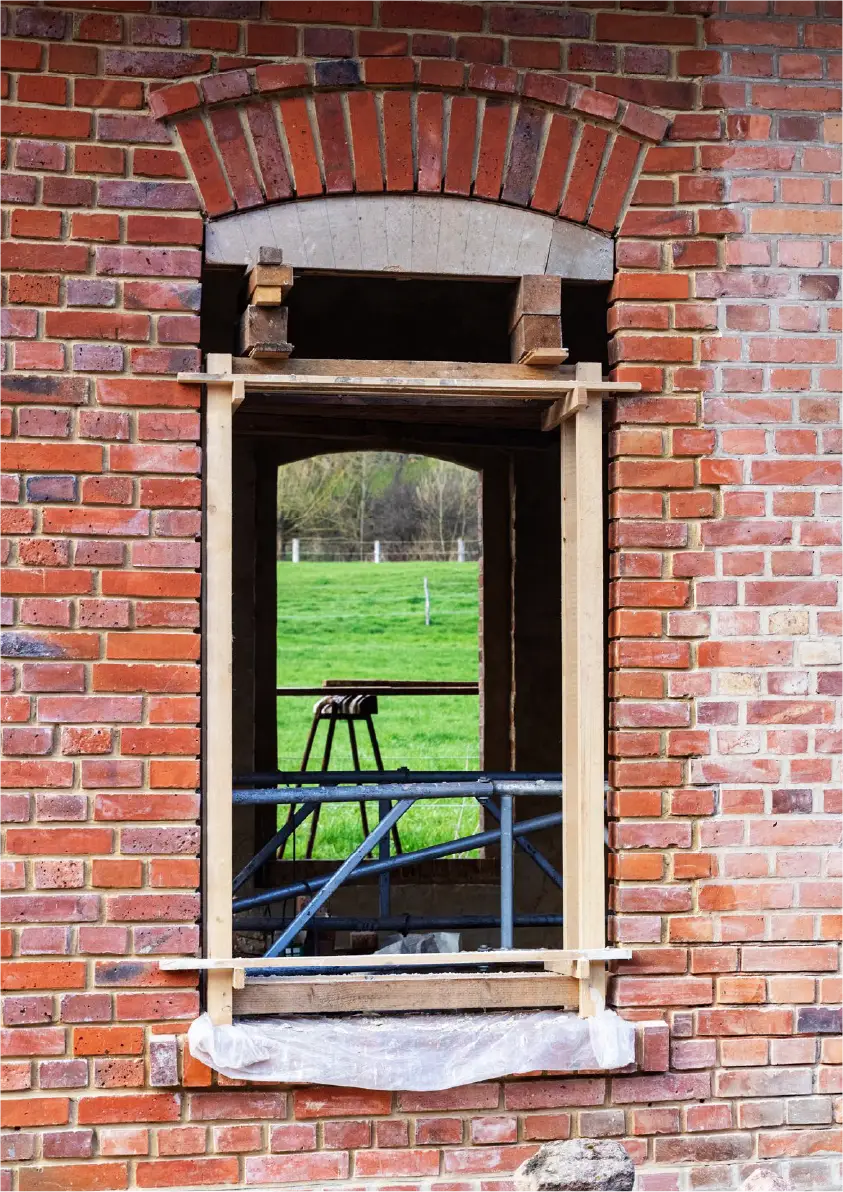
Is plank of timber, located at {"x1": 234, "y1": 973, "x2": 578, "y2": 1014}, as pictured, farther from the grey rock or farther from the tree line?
the tree line

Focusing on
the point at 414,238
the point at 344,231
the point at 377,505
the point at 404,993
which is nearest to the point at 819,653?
the point at 404,993

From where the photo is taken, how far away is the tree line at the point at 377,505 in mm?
30359

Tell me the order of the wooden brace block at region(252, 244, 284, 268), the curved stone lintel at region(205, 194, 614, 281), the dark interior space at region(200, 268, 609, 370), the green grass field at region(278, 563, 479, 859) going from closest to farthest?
1. the wooden brace block at region(252, 244, 284, 268)
2. the curved stone lintel at region(205, 194, 614, 281)
3. the dark interior space at region(200, 268, 609, 370)
4. the green grass field at region(278, 563, 479, 859)

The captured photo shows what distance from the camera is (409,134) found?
12.6 ft

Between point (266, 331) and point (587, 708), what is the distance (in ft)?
4.81

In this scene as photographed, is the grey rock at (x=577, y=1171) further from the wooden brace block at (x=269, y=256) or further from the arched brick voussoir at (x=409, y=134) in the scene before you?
the arched brick voussoir at (x=409, y=134)

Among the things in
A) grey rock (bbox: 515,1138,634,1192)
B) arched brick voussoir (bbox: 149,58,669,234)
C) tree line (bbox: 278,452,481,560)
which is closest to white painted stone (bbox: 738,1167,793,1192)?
grey rock (bbox: 515,1138,634,1192)

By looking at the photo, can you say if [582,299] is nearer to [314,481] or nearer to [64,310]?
[64,310]

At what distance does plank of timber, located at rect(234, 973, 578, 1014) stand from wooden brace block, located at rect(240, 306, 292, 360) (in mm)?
1835

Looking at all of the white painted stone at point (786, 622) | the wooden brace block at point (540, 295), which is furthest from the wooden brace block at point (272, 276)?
the white painted stone at point (786, 622)

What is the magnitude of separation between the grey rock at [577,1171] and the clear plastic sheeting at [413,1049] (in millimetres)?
1608

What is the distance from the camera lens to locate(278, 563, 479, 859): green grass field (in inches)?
523

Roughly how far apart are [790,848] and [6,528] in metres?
2.49

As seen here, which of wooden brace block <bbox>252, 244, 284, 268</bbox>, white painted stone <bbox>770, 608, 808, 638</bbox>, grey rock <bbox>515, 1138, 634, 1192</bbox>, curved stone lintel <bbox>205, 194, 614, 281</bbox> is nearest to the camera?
Result: grey rock <bbox>515, 1138, 634, 1192</bbox>
